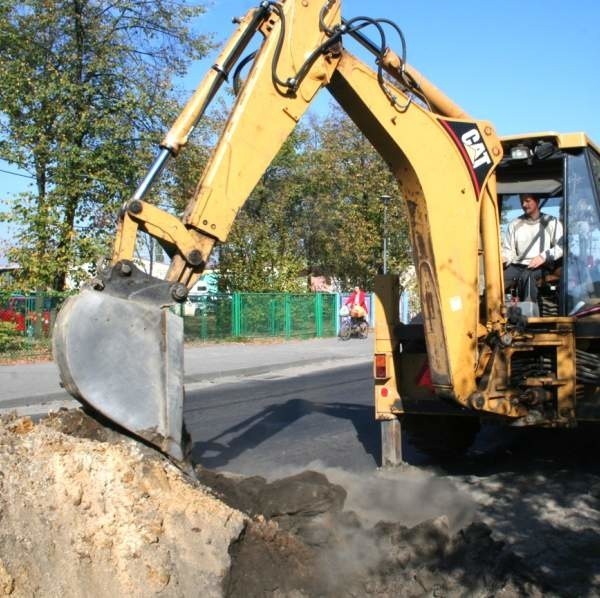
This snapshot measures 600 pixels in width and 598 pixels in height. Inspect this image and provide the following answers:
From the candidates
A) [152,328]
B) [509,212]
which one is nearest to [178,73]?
[509,212]

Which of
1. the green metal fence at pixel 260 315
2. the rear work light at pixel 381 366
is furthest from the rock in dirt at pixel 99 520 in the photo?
the green metal fence at pixel 260 315

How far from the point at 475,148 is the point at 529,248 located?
1.26m

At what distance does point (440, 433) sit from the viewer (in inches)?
281

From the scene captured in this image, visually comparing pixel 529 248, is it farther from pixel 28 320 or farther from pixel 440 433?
pixel 28 320

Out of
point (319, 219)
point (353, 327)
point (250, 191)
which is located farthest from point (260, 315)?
point (250, 191)

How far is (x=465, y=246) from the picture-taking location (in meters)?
5.57

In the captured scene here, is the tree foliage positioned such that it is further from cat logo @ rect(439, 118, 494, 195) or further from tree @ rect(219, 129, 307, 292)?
cat logo @ rect(439, 118, 494, 195)

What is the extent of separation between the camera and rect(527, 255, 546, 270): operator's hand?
6281 millimetres

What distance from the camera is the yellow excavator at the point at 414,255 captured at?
4.25m

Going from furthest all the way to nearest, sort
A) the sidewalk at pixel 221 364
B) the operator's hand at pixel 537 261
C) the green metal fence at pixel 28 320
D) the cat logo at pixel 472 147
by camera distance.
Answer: the green metal fence at pixel 28 320 → the sidewalk at pixel 221 364 → the operator's hand at pixel 537 261 → the cat logo at pixel 472 147

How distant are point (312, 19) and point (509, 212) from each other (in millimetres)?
2895

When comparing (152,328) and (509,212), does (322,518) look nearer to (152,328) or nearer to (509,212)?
(152,328)

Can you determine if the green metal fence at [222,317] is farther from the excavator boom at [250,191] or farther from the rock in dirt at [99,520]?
the rock in dirt at [99,520]

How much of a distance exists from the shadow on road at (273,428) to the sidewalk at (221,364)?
115 inches
